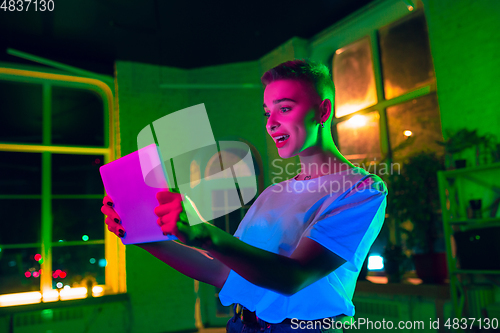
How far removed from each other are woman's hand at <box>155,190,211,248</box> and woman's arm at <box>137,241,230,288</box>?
1.35 feet

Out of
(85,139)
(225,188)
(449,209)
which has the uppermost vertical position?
(85,139)

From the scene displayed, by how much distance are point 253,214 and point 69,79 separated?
4994mm

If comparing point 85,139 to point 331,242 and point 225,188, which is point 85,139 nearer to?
point 225,188

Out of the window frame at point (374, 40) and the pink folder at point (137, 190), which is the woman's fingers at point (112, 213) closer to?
the pink folder at point (137, 190)

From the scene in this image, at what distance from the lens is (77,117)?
520 centimetres

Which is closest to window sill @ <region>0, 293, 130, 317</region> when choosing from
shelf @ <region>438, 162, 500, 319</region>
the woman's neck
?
shelf @ <region>438, 162, 500, 319</region>

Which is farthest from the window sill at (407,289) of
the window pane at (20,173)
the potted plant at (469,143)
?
the window pane at (20,173)

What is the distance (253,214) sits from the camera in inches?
41.0

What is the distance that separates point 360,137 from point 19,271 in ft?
14.7

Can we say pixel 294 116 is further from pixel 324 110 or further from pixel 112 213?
pixel 112 213

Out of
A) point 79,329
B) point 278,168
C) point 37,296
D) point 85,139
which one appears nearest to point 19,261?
point 37,296

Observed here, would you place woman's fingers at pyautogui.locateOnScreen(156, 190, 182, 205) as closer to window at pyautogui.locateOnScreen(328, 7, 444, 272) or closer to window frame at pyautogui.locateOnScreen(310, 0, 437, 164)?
window at pyautogui.locateOnScreen(328, 7, 444, 272)

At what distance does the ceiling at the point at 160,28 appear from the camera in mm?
4031

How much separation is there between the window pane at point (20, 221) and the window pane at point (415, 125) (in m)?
4.36
